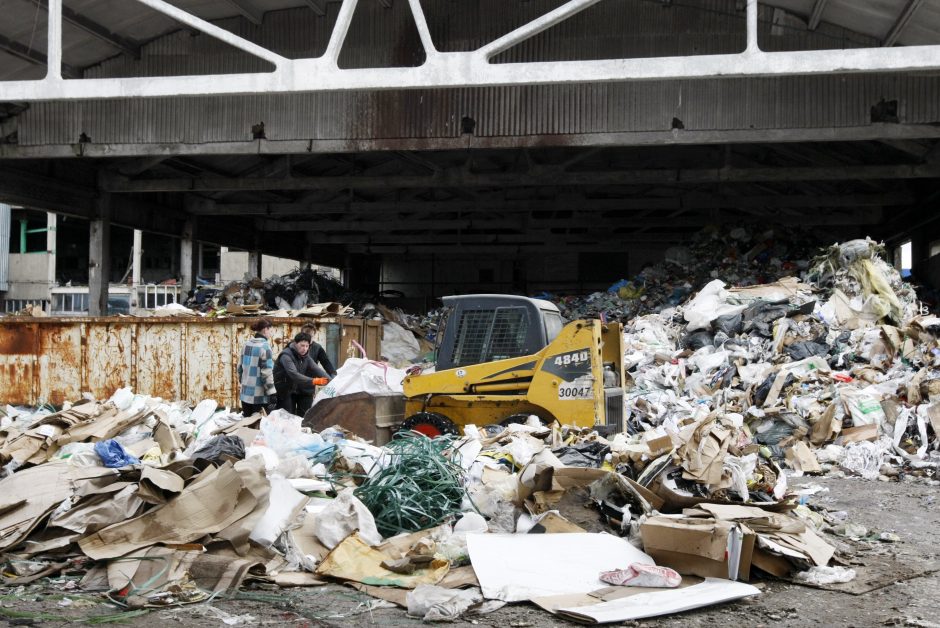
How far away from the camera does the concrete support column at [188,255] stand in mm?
19047

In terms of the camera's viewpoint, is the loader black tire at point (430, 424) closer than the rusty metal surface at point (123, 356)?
Yes

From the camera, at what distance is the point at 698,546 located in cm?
431

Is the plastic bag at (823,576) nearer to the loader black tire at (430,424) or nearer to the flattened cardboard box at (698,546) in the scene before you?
the flattened cardboard box at (698,546)

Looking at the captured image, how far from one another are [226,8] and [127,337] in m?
5.42

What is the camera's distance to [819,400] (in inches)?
368

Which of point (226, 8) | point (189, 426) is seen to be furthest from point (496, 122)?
point (189, 426)

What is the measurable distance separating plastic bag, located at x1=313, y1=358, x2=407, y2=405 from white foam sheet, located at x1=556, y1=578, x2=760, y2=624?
4.46 meters

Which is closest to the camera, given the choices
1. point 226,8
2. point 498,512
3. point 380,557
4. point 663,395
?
point 380,557

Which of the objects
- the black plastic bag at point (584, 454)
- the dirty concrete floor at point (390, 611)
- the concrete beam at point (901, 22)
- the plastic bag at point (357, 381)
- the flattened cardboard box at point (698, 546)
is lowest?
the dirty concrete floor at point (390, 611)

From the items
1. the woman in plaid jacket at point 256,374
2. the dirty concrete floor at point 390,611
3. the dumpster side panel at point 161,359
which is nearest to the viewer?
the dirty concrete floor at point 390,611

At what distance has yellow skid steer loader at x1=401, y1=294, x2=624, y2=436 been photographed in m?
7.59

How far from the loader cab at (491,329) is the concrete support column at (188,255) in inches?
491

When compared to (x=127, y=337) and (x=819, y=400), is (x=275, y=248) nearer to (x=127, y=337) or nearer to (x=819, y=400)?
(x=127, y=337)

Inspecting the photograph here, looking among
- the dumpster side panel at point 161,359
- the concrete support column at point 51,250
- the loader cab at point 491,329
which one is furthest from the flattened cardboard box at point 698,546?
the concrete support column at point 51,250
